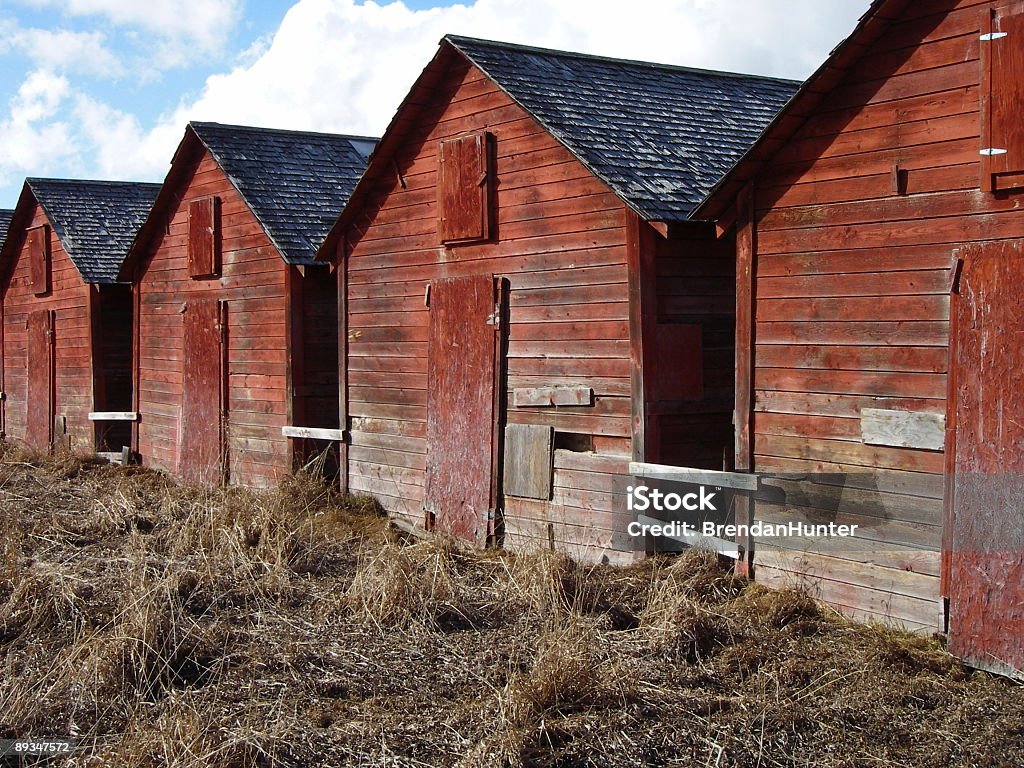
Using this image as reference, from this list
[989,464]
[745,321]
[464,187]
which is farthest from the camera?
[464,187]

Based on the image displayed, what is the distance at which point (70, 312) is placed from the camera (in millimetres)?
19344

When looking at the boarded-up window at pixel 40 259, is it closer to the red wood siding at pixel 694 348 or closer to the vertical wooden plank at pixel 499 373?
the vertical wooden plank at pixel 499 373

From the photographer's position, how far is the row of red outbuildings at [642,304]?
7.16m

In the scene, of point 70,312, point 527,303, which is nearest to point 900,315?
point 527,303

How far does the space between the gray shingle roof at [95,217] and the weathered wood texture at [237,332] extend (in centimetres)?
183

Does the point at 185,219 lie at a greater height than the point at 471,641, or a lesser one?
greater

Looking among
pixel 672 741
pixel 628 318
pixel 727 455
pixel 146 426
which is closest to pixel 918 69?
pixel 628 318

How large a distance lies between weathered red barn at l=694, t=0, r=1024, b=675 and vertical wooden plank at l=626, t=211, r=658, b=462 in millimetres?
783

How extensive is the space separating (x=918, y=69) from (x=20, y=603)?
7413 millimetres

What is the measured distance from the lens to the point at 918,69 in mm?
7508

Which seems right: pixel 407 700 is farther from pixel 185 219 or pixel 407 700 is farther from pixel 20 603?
pixel 185 219

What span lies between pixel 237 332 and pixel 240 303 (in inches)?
16.0

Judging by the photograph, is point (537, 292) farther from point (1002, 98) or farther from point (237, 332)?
point (237, 332)

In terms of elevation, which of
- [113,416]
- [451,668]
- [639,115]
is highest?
[639,115]
